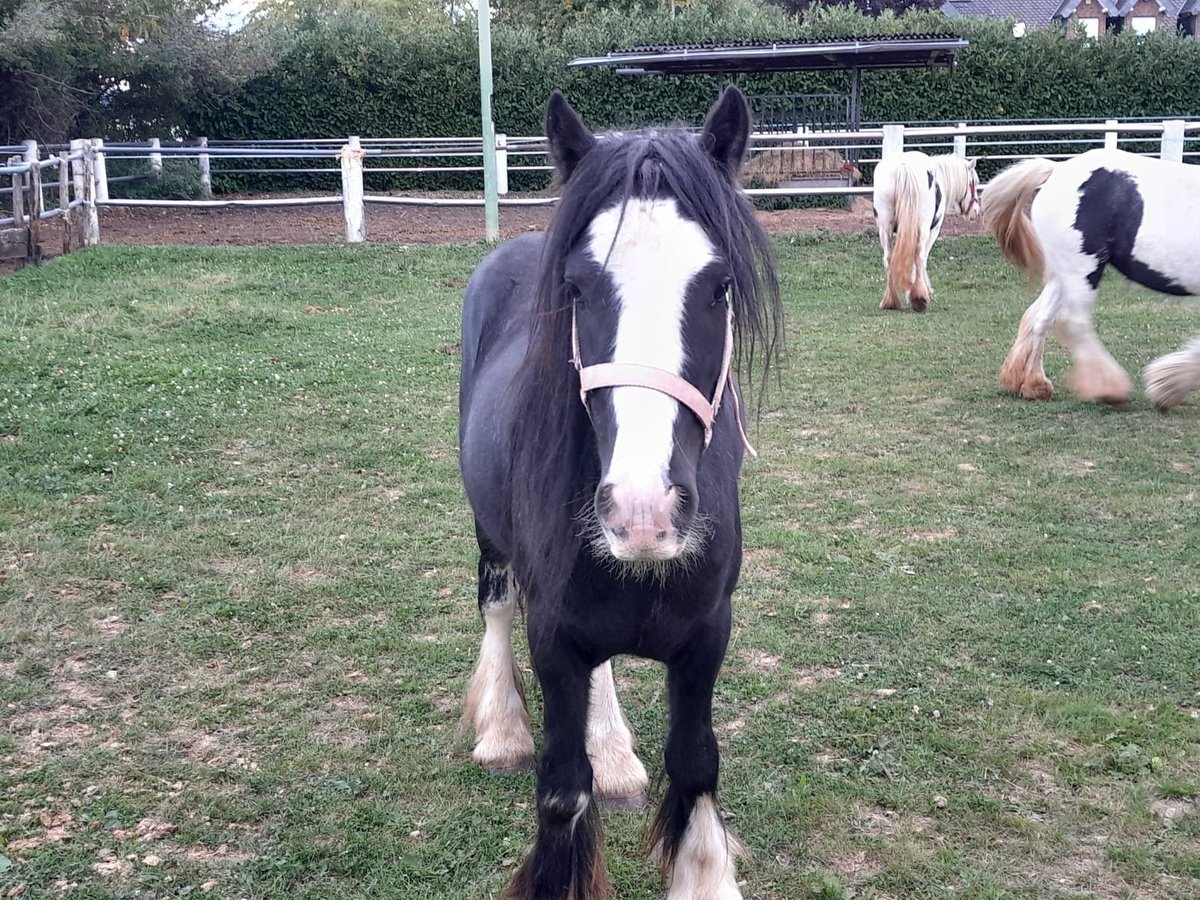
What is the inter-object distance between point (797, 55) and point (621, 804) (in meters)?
15.1

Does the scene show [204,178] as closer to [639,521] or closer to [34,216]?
[34,216]

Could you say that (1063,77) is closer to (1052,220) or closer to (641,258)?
(1052,220)

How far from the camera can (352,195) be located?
15.1 meters

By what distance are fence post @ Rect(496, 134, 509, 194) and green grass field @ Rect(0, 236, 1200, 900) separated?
29.8ft

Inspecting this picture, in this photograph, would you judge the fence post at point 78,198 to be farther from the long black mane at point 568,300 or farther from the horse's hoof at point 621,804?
the long black mane at point 568,300

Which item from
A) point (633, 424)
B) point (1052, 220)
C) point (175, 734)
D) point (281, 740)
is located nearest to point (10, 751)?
point (175, 734)

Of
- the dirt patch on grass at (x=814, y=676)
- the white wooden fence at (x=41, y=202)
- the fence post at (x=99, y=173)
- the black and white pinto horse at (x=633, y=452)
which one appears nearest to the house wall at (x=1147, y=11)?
the fence post at (x=99, y=173)

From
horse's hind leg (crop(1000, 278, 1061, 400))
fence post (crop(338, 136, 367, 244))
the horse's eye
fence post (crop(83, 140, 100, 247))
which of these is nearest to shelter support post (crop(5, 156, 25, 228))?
fence post (crop(83, 140, 100, 247))

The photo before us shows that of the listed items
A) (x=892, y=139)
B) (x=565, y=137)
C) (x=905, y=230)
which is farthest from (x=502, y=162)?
(x=565, y=137)

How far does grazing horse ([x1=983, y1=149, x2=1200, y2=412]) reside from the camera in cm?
723

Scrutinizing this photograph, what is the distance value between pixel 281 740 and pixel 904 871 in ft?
6.63

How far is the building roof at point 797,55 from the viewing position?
51.6 feet

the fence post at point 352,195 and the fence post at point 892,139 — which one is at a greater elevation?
the fence post at point 892,139

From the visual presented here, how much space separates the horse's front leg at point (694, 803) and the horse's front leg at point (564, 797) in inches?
8.7
